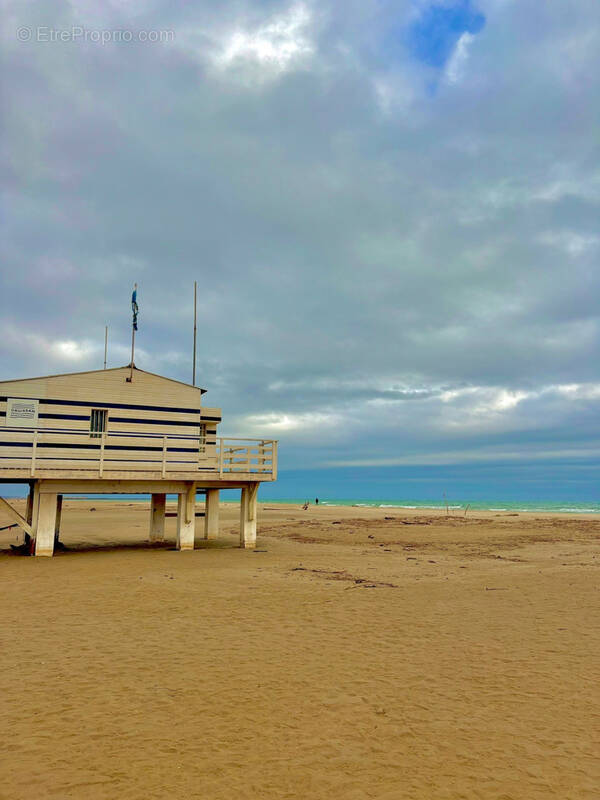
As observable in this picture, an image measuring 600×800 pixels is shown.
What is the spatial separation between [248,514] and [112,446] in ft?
20.3

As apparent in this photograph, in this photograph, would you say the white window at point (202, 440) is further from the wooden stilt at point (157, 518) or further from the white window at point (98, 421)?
the wooden stilt at point (157, 518)

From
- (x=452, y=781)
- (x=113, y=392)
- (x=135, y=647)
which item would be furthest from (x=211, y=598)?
(x=113, y=392)

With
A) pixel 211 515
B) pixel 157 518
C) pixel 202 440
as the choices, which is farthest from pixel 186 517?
pixel 211 515

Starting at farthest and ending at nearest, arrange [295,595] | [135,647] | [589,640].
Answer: [295,595] < [589,640] < [135,647]

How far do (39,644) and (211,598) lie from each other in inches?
171

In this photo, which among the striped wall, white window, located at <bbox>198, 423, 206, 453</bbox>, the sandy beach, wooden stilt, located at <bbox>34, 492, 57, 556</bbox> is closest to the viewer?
the sandy beach

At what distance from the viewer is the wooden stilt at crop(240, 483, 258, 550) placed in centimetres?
2210

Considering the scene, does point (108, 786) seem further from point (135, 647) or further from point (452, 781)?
point (135, 647)

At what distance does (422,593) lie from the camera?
13883 mm

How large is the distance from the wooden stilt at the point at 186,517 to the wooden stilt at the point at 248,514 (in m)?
2.16

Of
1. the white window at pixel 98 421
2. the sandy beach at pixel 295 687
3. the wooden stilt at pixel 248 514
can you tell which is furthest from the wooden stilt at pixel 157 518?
the sandy beach at pixel 295 687

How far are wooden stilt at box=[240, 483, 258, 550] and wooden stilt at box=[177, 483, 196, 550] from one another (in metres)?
2.16

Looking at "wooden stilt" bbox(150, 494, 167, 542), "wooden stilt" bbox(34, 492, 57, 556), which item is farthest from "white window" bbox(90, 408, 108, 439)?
"wooden stilt" bbox(150, 494, 167, 542)

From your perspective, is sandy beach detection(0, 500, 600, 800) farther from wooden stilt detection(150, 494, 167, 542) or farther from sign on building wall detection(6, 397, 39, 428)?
wooden stilt detection(150, 494, 167, 542)
